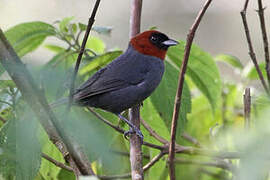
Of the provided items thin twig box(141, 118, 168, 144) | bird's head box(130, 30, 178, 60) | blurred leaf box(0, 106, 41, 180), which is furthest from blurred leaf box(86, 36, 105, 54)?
blurred leaf box(0, 106, 41, 180)

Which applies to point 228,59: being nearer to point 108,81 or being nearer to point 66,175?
point 108,81

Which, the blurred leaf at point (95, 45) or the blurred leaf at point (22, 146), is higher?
the blurred leaf at point (95, 45)

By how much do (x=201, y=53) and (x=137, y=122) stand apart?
2.15 feet

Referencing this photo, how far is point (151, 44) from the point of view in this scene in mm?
3934

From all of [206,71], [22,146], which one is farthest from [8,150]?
[206,71]

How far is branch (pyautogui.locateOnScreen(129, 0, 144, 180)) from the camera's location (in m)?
2.29

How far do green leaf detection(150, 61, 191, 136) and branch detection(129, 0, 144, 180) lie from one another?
23 centimetres

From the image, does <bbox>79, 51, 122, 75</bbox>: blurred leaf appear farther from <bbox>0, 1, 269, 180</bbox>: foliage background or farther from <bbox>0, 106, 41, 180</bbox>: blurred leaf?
<bbox>0, 106, 41, 180</bbox>: blurred leaf

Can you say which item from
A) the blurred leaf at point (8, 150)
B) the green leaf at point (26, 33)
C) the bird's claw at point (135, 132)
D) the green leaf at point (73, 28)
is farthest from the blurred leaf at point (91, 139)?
the green leaf at point (73, 28)

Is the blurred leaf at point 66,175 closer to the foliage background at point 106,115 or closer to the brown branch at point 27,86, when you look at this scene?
the foliage background at point 106,115

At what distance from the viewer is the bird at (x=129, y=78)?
345 cm

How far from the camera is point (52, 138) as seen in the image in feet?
5.41

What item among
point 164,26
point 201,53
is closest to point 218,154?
point 201,53

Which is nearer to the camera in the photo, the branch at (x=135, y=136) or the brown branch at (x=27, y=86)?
the brown branch at (x=27, y=86)
